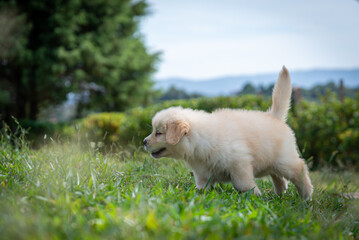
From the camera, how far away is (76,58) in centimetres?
1345

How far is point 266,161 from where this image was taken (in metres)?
3.61

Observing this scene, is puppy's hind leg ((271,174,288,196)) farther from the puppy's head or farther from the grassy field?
the puppy's head

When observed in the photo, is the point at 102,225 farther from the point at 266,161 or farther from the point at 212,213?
the point at 266,161

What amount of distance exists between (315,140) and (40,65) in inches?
407

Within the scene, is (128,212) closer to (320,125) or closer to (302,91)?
(320,125)

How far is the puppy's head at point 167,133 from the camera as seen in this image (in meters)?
3.39

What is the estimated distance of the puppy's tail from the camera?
4.02 m

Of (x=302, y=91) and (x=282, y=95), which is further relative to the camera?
(x=302, y=91)

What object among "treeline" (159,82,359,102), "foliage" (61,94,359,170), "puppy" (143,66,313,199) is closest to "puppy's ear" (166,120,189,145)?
"puppy" (143,66,313,199)

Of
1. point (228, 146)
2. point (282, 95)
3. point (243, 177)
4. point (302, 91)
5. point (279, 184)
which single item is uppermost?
point (282, 95)

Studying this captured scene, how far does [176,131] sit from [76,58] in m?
11.1

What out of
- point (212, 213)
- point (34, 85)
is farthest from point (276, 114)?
point (34, 85)

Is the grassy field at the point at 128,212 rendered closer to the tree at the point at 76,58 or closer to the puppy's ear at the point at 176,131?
the puppy's ear at the point at 176,131

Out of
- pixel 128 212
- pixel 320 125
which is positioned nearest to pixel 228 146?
pixel 128 212
